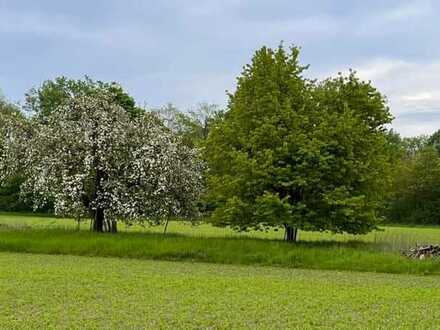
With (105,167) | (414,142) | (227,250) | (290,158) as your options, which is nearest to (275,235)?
(290,158)

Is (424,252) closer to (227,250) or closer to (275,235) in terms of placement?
(227,250)

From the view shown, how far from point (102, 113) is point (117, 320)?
11250mm

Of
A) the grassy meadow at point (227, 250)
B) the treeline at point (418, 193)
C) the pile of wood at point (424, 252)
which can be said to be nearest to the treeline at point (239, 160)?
the grassy meadow at point (227, 250)

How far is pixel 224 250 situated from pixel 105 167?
4585 mm

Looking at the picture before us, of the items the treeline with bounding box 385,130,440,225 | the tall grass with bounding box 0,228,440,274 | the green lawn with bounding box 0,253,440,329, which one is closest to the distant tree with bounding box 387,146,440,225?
the treeline with bounding box 385,130,440,225

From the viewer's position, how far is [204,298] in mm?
9445

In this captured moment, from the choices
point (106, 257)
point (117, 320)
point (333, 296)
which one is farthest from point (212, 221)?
point (117, 320)

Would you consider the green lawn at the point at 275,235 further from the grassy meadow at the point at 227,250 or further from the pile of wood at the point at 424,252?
the grassy meadow at the point at 227,250

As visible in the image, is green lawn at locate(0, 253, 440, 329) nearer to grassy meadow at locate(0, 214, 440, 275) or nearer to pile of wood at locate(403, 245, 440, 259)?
grassy meadow at locate(0, 214, 440, 275)

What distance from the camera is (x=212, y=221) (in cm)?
1764

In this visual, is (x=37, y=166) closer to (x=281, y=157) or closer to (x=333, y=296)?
(x=281, y=157)

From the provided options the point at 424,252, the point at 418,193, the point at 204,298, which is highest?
the point at 418,193

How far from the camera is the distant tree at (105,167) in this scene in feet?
56.9

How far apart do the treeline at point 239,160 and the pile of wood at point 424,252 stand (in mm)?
1459
